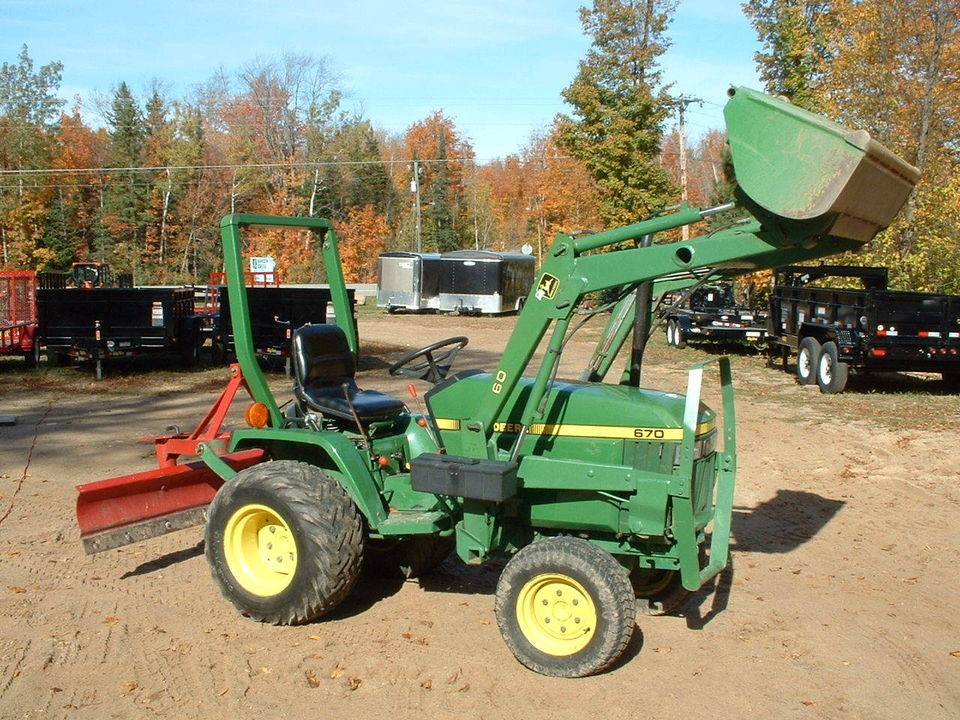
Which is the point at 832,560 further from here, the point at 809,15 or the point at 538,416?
the point at 809,15

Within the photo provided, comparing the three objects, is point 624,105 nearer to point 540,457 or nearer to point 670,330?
point 670,330

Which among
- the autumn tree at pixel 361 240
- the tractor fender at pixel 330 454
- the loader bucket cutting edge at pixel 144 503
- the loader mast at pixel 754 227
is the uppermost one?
the autumn tree at pixel 361 240

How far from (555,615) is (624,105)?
2991 cm

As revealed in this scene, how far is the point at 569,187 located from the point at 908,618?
3764cm

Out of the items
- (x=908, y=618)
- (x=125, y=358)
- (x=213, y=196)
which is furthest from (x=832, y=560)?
(x=213, y=196)

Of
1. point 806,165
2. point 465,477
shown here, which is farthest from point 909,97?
point 465,477

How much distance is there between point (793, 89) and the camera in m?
30.3

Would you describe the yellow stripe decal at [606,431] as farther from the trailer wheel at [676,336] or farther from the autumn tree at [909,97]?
the trailer wheel at [676,336]

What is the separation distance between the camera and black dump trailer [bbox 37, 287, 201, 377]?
55.9 feet

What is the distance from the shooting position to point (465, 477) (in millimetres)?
5078

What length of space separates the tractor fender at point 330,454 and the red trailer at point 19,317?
43.1 ft

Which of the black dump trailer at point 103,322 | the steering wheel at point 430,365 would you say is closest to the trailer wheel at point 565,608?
the steering wheel at point 430,365

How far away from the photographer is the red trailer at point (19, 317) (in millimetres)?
17828

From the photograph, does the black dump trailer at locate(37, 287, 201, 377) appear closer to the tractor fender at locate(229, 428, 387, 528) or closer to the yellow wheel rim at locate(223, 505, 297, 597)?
the tractor fender at locate(229, 428, 387, 528)
